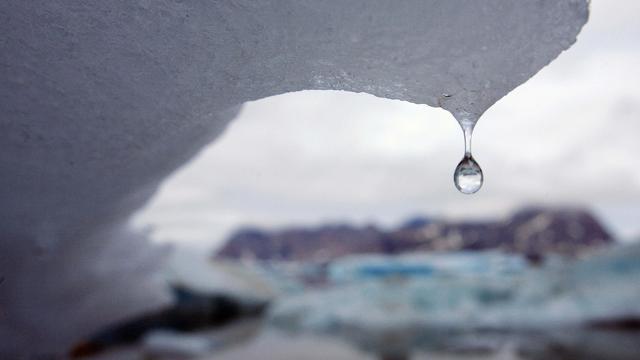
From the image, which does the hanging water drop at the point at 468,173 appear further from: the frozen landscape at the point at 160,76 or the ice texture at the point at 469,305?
the ice texture at the point at 469,305

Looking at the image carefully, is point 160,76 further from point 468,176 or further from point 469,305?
point 469,305

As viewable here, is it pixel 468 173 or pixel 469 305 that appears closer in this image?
pixel 468 173

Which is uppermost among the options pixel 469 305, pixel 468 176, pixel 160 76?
pixel 469 305

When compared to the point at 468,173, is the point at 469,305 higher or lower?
higher

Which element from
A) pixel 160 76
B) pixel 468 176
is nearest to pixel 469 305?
pixel 468 176

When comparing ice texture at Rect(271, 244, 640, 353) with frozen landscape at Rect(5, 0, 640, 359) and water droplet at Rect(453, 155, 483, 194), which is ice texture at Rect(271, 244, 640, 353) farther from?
water droplet at Rect(453, 155, 483, 194)

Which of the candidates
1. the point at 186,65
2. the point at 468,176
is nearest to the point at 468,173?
the point at 468,176

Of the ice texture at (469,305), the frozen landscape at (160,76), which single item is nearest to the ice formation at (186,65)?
the frozen landscape at (160,76)

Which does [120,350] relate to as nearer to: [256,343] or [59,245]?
[256,343]
